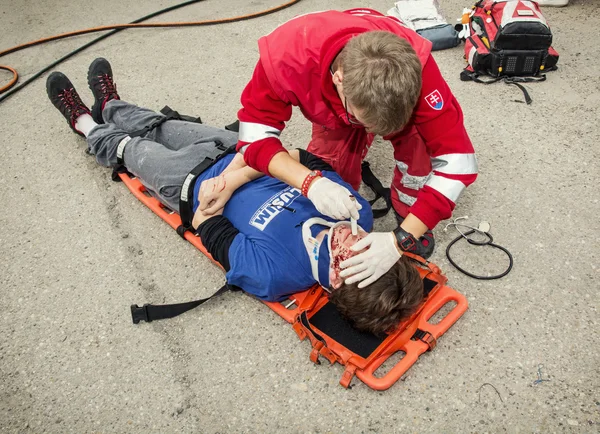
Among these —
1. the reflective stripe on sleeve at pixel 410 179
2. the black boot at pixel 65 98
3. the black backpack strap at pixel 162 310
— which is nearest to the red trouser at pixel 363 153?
the reflective stripe on sleeve at pixel 410 179

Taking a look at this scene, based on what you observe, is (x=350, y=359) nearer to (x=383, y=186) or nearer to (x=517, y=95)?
(x=383, y=186)

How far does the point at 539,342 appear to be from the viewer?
1.99 metres

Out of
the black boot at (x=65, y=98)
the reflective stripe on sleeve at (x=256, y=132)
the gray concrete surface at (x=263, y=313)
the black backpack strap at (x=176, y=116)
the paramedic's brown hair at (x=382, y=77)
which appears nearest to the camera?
the paramedic's brown hair at (x=382, y=77)

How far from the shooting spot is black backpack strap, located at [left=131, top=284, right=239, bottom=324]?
6.97 ft

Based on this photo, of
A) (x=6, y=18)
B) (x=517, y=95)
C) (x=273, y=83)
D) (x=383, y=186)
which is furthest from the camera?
(x=6, y=18)

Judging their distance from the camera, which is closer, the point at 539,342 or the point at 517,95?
the point at 539,342

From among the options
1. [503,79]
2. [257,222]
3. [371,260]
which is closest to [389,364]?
[371,260]

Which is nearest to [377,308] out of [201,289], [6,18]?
[201,289]

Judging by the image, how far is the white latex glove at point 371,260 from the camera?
1.74m

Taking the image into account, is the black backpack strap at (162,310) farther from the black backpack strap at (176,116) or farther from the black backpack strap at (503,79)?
the black backpack strap at (503,79)

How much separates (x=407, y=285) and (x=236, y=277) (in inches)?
27.1

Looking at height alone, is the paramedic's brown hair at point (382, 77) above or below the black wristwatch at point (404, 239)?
above

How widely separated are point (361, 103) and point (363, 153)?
40.3 inches

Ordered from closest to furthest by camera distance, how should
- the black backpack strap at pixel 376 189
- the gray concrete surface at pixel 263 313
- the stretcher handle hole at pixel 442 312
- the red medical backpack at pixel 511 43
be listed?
1. the gray concrete surface at pixel 263 313
2. the stretcher handle hole at pixel 442 312
3. the black backpack strap at pixel 376 189
4. the red medical backpack at pixel 511 43
